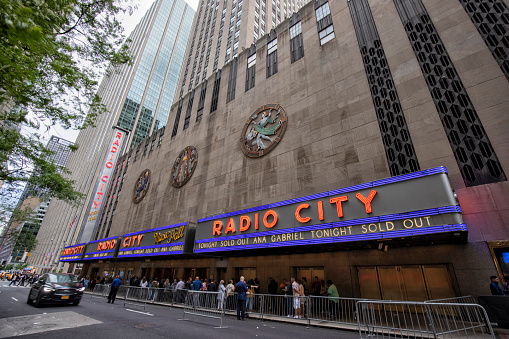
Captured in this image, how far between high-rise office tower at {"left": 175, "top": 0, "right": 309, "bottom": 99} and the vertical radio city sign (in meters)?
19.9

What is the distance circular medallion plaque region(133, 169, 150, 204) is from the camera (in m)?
32.4

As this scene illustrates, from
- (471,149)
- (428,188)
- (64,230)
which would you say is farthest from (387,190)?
(64,230)

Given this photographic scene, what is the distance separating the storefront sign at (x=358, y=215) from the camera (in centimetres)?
999

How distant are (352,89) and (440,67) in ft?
15.9

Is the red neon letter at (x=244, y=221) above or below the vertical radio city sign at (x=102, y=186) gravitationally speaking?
below

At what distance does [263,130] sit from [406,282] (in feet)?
47.9

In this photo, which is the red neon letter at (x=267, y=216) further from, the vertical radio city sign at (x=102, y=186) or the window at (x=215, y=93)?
the vertical radio city sign at (x=102, y=186)

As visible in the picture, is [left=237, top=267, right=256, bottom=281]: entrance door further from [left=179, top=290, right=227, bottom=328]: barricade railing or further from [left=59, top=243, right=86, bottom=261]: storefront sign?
[left=59, top=243, right=86, bottom=261]: storefront sign

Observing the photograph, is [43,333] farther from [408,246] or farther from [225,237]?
[408,246]

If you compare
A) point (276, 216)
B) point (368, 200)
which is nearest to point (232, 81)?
Result: point (276, 216)

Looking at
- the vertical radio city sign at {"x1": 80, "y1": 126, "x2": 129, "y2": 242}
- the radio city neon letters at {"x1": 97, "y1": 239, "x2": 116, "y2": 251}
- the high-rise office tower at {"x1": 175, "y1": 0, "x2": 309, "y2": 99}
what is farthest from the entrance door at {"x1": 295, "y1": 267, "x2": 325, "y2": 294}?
the high-rise office tower at {"x1": 175, "y1": 0, "x2": 309, "y2": 99}

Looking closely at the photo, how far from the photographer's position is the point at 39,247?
118 m

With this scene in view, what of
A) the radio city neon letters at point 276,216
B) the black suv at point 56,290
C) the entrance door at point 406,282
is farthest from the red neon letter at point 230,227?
the black suv at point 56,290

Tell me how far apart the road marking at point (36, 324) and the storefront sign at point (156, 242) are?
35.7ft
